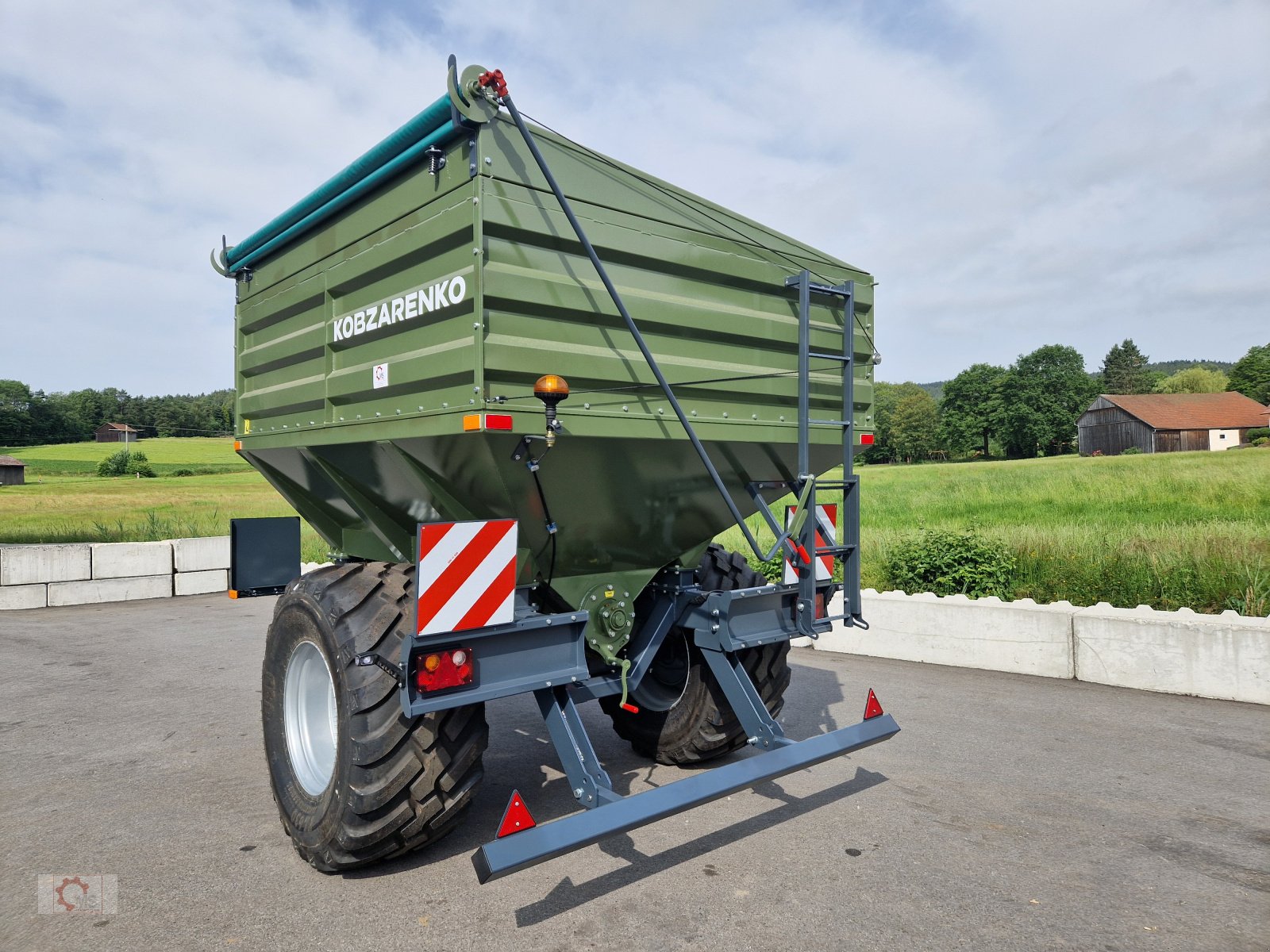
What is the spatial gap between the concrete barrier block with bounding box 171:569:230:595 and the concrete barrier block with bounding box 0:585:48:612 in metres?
1.68

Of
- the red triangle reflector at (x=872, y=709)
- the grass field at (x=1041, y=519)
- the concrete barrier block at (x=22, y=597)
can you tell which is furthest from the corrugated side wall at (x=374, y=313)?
the concrete barrier block at (x=22, y=597)

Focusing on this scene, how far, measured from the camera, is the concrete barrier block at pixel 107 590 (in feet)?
38.9

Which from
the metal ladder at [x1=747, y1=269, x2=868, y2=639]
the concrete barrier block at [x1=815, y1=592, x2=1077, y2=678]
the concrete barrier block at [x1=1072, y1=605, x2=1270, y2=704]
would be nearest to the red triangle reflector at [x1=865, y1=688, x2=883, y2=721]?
the metal ladder at [x1=747, y1=269, x2=868, y2=639]

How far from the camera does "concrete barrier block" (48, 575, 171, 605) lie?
11844mm

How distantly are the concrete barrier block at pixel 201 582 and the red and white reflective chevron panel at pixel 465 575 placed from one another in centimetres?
1159

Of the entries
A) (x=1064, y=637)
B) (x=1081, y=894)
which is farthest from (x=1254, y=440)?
(x=1081, y=894)

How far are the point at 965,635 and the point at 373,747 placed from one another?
5.69m

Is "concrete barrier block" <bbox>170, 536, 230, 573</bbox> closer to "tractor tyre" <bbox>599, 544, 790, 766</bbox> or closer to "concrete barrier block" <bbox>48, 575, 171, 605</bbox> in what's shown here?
"concrete barrier block" <bbox>48, 575, 171, 605</bbox>

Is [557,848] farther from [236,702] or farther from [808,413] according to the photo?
[236,702]

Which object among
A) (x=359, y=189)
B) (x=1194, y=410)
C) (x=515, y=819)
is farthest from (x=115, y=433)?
(x=1194, y=410)

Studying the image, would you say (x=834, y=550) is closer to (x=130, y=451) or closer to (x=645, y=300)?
(x=645, y=300)

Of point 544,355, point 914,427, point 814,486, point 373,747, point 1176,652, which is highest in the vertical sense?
point 914,427

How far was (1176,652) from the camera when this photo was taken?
6105 mm

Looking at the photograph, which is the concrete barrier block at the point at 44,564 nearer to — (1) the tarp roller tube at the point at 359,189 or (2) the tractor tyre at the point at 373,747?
(1) the tarp roller tube at the point at 359,189
